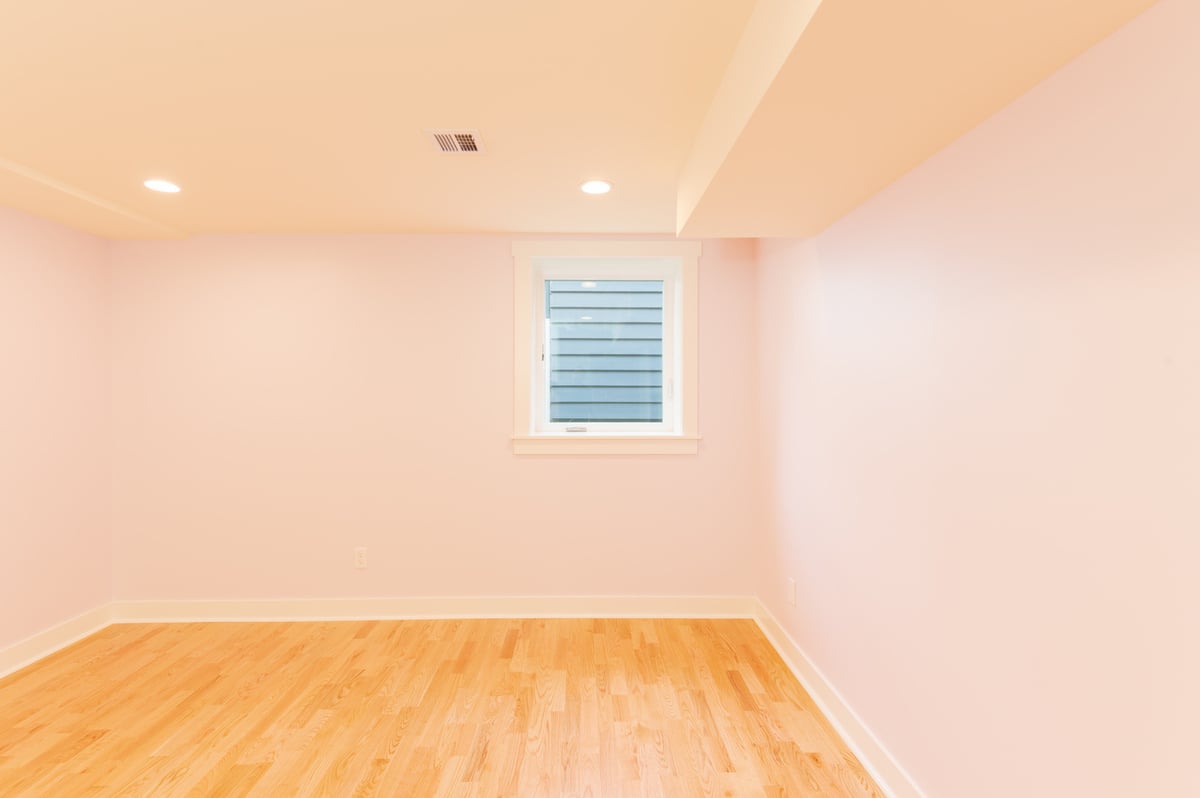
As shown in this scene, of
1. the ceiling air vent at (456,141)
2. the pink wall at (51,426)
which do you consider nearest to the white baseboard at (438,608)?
the pink wall at (51,426)

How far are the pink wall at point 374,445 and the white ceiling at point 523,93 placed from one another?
Answer: 83cm

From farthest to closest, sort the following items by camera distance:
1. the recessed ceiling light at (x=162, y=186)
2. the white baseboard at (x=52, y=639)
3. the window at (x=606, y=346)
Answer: the window at (x=606, y=346)
the white baseboard at (x=52, y=639)
the recessed ceiling light at (x=162, y=186)

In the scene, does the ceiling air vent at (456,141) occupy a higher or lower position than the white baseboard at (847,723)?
higher

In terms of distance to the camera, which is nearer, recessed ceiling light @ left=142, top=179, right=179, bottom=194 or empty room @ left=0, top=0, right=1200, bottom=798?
empty room @ left=0, top=0, right=1200, bottom=798

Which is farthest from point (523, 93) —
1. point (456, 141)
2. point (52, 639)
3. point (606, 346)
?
point (52, 639)

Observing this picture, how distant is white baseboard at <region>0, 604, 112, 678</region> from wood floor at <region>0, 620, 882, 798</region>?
3.3 inches

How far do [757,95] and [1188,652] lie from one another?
137 centimetres

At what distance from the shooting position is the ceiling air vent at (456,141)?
212cm

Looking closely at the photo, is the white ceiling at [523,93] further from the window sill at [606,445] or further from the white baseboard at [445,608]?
the white baseboard at [445,608]

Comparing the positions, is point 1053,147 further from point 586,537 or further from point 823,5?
point 586,537

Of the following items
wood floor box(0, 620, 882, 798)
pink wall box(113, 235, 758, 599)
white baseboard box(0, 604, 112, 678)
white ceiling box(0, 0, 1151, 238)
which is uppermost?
white ceiling box(0, 0, 1151, 238)

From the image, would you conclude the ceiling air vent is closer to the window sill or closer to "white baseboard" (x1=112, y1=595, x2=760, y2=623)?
the window sill

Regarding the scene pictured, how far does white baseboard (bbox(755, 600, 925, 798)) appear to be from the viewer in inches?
76.6

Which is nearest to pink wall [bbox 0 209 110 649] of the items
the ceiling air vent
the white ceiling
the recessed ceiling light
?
the white ceiling
